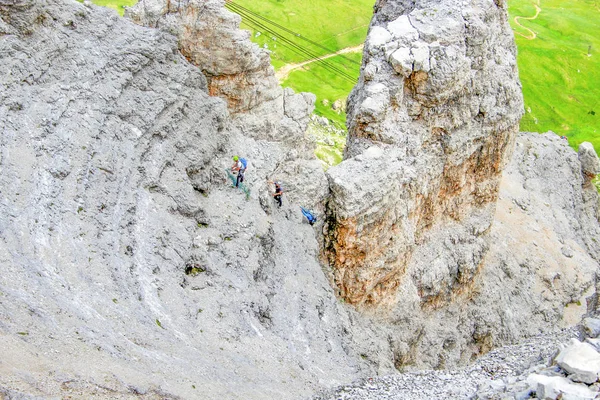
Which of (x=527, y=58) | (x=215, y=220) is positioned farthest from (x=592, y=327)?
(x=527, y=58)

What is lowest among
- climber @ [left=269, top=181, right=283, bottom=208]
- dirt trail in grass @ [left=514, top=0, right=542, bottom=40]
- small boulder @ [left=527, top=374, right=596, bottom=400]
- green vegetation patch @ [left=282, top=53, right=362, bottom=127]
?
green vegetation patch @ [left=282, top=53, right=362, bottom=127]

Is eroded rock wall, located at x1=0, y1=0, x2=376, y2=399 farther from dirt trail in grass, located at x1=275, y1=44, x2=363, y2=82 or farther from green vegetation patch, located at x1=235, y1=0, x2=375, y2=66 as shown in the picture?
green vegetation patch, located at x1=235, y1=0, x2=375, y2=66

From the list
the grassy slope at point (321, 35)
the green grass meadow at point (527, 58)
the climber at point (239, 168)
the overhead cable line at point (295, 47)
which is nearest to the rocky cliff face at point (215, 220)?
the climber at point (239, 168)

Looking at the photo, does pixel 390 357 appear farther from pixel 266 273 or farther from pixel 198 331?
pixel 198 331

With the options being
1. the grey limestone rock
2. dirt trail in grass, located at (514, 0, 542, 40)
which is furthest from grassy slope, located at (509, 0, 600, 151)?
the grey limestone rock

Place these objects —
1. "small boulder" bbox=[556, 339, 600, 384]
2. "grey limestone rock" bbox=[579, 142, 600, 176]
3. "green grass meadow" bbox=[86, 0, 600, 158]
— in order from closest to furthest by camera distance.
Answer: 1. "small boulder" bbox=[556, 339, 600, 384]
2. "grey limestone rock" bbox=[579, 142, 600, 176]
3. "green grass meadow" bbox=[86, 0, 600, 158]

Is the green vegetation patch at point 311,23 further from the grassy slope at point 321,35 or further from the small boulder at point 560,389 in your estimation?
the small boulder at point 560,389
